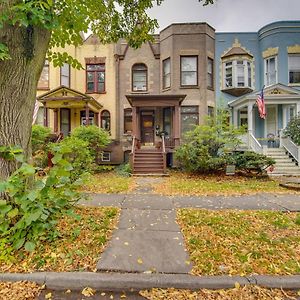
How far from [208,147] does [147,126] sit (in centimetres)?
639

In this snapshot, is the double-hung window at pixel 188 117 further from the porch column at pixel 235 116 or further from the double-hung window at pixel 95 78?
the double-hung window at pixel 95 78

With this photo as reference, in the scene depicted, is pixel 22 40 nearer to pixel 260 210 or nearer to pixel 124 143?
pixel 260 210

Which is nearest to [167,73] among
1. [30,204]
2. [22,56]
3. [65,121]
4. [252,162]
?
[65,121]

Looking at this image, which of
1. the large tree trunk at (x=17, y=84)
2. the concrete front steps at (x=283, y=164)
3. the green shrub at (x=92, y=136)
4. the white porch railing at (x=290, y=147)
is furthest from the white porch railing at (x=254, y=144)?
the large tree trunk at (x=17, y=84)

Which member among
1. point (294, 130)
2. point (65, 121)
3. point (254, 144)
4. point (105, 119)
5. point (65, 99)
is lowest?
point (254, 144)

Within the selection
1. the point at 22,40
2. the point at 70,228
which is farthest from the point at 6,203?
the point at 22,40

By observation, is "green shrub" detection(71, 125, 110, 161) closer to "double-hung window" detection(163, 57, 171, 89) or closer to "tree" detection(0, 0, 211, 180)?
"double-hung window" detection(163, 57, 171, 89)

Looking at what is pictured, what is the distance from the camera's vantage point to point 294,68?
16672 mm

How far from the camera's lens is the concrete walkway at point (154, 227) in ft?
10.8

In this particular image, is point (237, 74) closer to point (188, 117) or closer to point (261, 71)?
point (261, 71)

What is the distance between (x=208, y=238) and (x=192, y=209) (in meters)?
1.82

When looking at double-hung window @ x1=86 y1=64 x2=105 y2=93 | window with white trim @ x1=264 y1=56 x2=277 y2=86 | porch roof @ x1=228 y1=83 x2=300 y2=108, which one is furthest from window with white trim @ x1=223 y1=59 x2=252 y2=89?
double-hung window @ x1=86 y1=64 x2=105 y2=93

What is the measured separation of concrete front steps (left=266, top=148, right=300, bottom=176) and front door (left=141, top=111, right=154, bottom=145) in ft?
26.0

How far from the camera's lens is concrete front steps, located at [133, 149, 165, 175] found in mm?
13148
